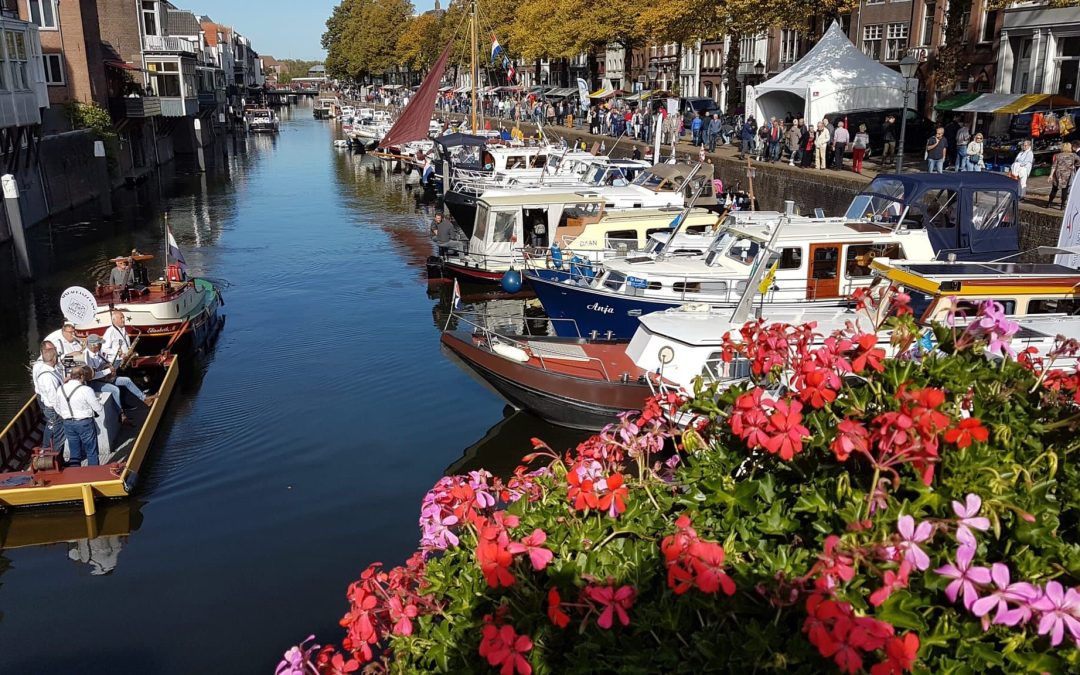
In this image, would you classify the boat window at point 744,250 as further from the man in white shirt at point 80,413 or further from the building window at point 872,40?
the building window at point 872,40

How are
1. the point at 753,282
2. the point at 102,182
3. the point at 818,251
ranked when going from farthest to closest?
the point at 102,182 → the point at 818,251 → the point at 753,282

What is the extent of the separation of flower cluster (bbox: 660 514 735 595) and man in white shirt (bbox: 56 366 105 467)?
10364 mm

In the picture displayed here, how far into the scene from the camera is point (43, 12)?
126 ft

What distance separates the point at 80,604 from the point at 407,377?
317 inches

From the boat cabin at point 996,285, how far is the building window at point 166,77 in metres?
49.1

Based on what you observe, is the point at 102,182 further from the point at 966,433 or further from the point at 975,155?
the point at 966,433

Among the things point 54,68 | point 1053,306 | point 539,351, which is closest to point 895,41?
point 1053,306

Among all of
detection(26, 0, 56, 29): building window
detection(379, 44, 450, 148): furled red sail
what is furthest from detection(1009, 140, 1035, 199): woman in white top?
detection(26, 0, 56, 29): building window

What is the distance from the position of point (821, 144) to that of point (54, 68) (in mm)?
31889

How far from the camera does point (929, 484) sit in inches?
127

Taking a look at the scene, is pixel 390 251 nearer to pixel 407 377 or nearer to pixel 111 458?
pixel 407 377

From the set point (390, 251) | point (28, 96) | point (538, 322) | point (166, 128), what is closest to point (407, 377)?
point (538, 322)

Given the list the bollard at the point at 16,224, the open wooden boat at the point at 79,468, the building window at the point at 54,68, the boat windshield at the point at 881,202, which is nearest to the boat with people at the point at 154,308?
the open wooden boat at the point at 79,468

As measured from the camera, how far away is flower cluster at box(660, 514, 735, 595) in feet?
10.1
